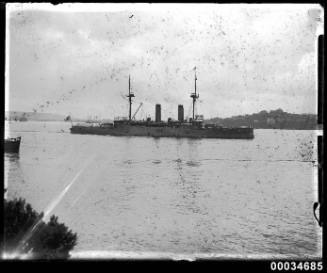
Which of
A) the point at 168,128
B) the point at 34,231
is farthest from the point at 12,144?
the point at 34,231

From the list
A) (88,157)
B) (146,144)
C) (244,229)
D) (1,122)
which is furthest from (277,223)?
(146,144)

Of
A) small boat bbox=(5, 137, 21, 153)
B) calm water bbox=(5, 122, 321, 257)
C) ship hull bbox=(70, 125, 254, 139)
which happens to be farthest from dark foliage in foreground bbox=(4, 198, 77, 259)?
ship hull bbox=(70, 125, 254, 139)

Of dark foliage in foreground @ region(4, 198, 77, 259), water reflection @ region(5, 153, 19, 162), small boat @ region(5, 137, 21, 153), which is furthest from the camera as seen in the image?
water reflection @ region(5, 153, 19, 162)

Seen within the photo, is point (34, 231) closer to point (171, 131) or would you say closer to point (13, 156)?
point (13, 156)

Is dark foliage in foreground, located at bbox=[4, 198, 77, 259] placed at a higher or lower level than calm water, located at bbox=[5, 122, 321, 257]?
higher

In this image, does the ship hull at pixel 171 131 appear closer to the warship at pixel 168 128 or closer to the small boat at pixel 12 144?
the warship at pixel 168 128

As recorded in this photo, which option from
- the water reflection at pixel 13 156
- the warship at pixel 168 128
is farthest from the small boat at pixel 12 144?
the warship at pixel 168 128

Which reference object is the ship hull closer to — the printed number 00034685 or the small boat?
the small boat
